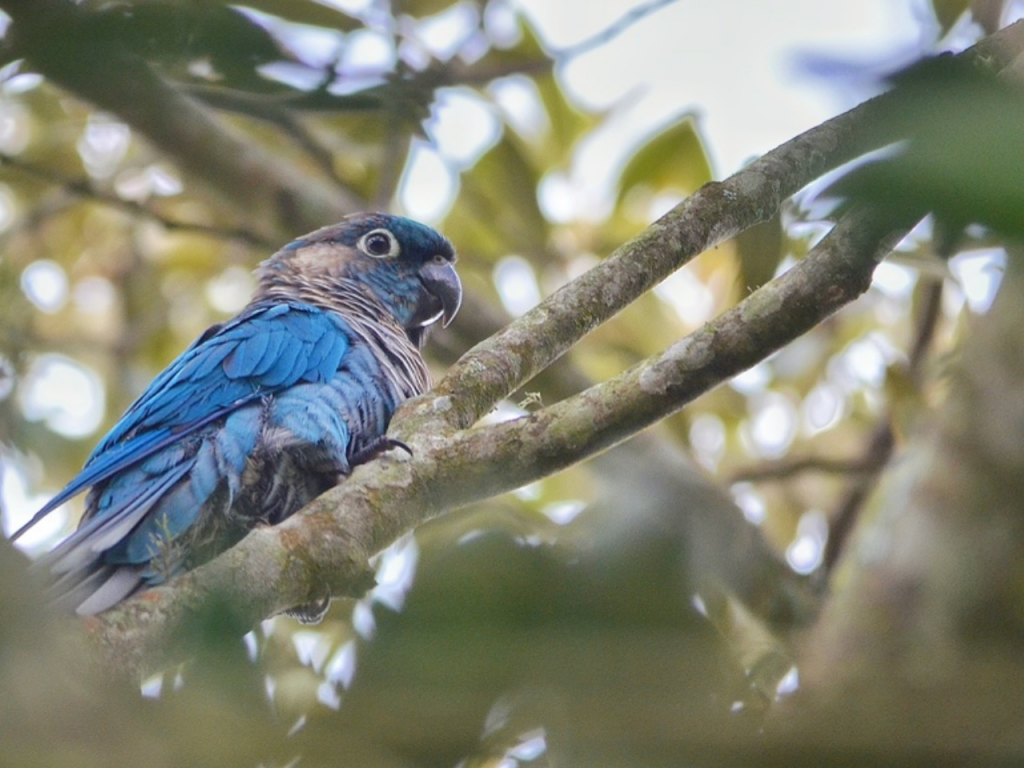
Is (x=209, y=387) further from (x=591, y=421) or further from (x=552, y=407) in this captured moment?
(x=591, y=421)

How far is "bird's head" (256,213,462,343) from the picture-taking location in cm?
575

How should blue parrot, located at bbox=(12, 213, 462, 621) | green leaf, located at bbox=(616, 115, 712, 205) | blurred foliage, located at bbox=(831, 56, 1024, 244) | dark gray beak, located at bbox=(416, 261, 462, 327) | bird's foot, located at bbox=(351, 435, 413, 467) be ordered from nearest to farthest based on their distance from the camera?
blurred foliage, located at bbox=(831, 56, 1024, 244), bird's foot, located at bbox=(351, 435, 413, 467), blue parrot, located at bbox=(12, 213, 462, 621), dark gray beak, located at bbox=(416, 261, 462, 327), green leaf, located at bbox=(616, 115, 712, 205)

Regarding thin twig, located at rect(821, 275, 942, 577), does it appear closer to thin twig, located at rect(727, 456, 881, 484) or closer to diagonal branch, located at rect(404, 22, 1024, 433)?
thin twig, located at rect(727, 456, 881, 484)

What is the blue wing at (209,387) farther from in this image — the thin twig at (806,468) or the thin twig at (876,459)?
A: the thin twig at (876,459)

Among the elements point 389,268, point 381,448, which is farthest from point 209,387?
point 389,268

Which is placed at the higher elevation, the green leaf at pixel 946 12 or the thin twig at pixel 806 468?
the green leaf at pixel 946 12

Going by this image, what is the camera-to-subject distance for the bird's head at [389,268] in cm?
575

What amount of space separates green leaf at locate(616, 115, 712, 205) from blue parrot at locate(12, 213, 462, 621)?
6.19 feet

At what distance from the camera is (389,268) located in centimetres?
582

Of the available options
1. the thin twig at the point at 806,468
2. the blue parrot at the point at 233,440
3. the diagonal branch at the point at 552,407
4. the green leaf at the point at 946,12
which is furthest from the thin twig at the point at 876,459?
the diagonal branch at the point at 552,407

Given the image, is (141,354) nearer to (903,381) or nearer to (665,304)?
(665,304)

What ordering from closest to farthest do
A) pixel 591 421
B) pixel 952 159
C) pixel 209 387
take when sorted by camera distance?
pixel 952 159 < pixel 591 421 < pixel 209 387

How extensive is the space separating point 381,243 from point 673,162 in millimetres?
1672

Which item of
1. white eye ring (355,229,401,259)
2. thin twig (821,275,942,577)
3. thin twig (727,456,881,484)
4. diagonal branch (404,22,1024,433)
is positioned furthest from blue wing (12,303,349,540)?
thin twig (821,275,942,577)
